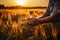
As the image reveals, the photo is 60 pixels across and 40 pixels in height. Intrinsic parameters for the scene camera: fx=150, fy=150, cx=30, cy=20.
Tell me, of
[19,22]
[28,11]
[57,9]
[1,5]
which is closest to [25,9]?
[28,11]

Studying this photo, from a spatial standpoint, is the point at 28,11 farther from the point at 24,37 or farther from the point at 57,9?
the point at 57,9

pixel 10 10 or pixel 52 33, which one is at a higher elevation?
pixel 10 10

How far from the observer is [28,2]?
5.87 ft

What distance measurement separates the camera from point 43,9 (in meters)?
1.81

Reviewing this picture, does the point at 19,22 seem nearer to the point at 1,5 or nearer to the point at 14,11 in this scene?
the point at 14,11

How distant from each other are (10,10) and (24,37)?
346 millimetres

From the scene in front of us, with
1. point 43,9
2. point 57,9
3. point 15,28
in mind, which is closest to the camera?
point 57,9

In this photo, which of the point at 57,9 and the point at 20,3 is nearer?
the point at 57,9

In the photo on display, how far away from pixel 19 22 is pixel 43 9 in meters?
0.34

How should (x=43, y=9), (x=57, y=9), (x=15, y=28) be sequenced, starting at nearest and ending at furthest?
(x=57, y=9), (x=15, y=28), (x=43, y=9)

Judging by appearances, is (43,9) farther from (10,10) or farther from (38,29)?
(10,10)

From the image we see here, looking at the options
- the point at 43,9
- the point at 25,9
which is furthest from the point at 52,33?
the point at 25,9

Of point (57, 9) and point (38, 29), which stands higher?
point (57, 9)

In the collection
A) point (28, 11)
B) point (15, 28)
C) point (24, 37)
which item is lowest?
point (24, 37)
